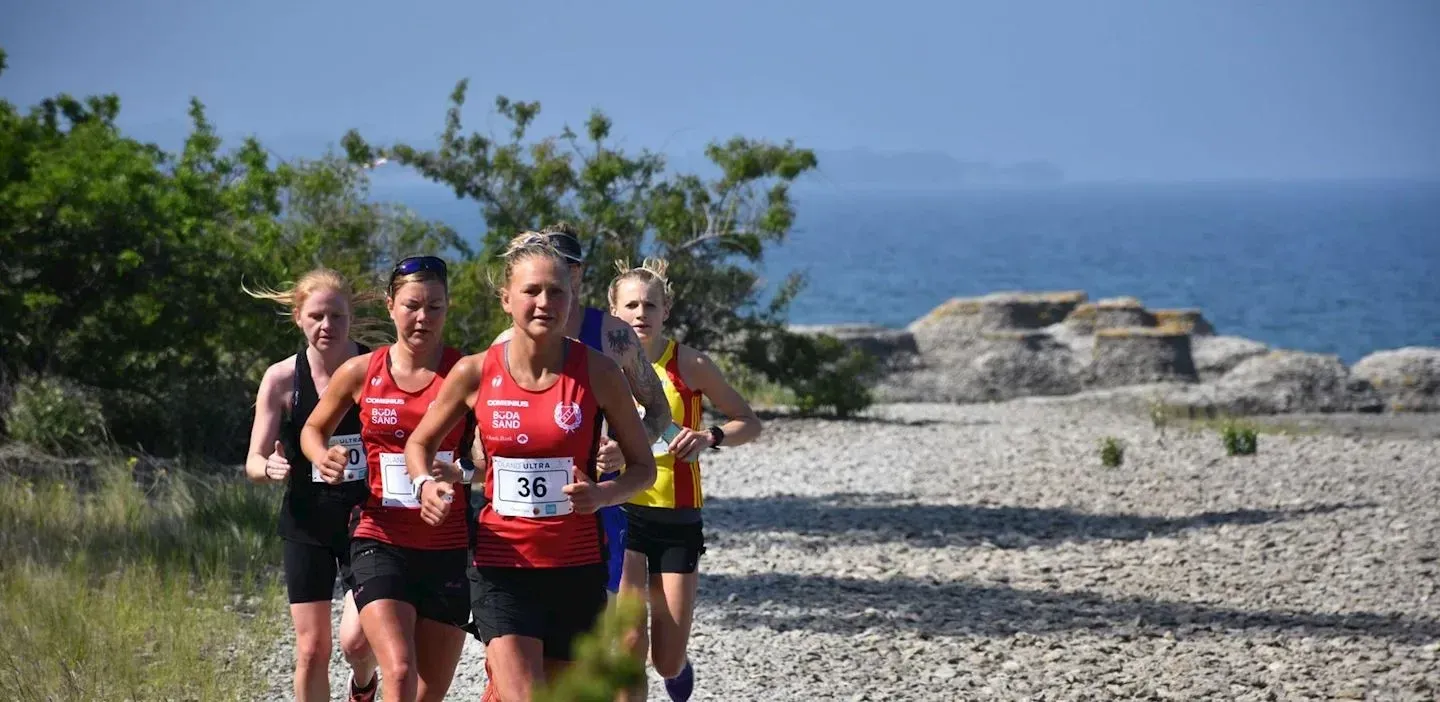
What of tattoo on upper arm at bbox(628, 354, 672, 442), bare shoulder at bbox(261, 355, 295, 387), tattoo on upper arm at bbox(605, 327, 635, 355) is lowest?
tattoo on upper arm at bbox(628, 354, 672, 442)

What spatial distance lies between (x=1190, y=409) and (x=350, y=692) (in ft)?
56.7

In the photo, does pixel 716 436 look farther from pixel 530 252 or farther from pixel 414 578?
pixel 530 252

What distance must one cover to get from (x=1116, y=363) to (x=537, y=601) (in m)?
22.8

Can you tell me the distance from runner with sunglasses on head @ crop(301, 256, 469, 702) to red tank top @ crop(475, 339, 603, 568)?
427 millimetres

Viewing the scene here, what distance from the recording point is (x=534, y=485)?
5105 millimetres

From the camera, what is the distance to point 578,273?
5.97 metres

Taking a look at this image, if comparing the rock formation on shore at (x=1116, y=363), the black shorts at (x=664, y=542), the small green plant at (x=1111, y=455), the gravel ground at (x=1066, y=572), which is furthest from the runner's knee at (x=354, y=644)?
the rock formation on shore at (x=1116, y=363)

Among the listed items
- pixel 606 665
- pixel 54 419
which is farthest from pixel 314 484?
pixel 54 419

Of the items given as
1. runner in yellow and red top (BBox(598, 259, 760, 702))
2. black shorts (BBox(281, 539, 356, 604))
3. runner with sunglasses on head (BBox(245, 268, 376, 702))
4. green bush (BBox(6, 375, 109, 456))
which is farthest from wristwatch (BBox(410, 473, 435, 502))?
green bush (BBox(6, 375, 109, 456))

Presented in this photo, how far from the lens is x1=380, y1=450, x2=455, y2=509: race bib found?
562 centimetres

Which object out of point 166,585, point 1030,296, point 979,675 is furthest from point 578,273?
point 1030,296

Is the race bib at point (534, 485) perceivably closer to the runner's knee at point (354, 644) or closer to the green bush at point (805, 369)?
the runner's knee at point (354, 644)

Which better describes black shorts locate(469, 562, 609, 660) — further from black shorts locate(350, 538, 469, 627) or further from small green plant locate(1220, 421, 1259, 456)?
small green plant locate(1220, 421, 1259, 456)

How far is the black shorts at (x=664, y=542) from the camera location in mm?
6613
